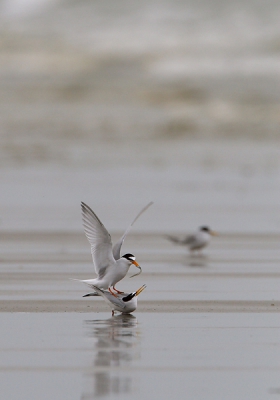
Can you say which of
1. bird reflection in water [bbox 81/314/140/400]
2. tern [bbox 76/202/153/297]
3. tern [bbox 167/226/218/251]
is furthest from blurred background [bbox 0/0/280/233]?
bird reflection in water [bbox 81/314/140/400]

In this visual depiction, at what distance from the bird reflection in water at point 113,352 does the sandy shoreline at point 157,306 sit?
0.48 meters

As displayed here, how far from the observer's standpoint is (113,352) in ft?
22.6

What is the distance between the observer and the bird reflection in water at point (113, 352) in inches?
235

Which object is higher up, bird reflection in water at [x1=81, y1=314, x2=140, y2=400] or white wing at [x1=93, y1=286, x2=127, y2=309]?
white wing at [x1=93, y1=286, x2=127, y2=309]

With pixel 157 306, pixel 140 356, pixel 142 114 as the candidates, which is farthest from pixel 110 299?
pixel 142 114

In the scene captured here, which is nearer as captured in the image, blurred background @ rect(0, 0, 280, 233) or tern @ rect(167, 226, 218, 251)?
tern @ rect(167, 226, 218, 251)

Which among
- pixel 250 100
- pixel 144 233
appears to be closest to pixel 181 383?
pixel 144 233

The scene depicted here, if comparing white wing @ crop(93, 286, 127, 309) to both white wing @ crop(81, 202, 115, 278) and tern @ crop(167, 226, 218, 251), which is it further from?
tern @ crop(167, 226, 218, 251)

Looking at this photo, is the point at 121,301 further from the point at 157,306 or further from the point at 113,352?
the point at 113,352

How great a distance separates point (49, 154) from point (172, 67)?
22792mm

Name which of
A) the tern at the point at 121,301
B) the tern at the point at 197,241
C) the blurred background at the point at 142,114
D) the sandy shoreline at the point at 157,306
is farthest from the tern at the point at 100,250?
the blurred background at the point at 142,114

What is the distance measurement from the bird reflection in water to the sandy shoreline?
1.58 ft

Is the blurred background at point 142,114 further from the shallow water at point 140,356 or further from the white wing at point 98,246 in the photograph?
the shallow water at point 140,356

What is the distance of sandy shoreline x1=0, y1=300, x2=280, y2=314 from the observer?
28.4 feet
